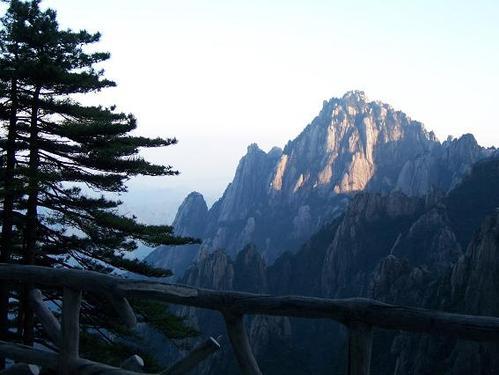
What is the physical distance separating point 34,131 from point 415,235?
99008mm

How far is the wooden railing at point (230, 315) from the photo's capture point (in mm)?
3586

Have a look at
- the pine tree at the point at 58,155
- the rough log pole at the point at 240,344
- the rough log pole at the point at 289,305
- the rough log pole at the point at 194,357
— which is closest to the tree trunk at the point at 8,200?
the pine tree at the point at 58,155

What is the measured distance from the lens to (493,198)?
108188 mm

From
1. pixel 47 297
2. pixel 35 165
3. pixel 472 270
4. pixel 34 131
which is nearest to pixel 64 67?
pixel 34 131

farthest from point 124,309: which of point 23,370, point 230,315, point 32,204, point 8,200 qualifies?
point 32,204

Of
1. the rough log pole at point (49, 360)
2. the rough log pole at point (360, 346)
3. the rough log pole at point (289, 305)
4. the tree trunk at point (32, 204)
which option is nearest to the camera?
the rough log pole at point (289, 305)


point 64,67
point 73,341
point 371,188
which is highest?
point 371,188

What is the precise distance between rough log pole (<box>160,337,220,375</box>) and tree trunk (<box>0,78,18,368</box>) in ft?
34.7

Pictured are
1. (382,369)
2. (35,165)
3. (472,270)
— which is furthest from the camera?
(382,369)

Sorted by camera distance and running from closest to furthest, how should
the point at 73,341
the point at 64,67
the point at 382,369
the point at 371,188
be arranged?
the point at 73,341, the point at 64,67, the point at 382,369, the point at 371,188

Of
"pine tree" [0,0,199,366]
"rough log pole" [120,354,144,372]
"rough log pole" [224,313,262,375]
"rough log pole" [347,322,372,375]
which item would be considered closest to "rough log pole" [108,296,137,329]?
"rough log pole" [120,354,144,372]

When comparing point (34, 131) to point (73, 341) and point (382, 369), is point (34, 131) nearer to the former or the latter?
point (73, 341)

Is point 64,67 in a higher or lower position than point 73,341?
higher

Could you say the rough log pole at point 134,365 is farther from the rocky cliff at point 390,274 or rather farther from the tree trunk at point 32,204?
the rocky cliff at point 390,274
